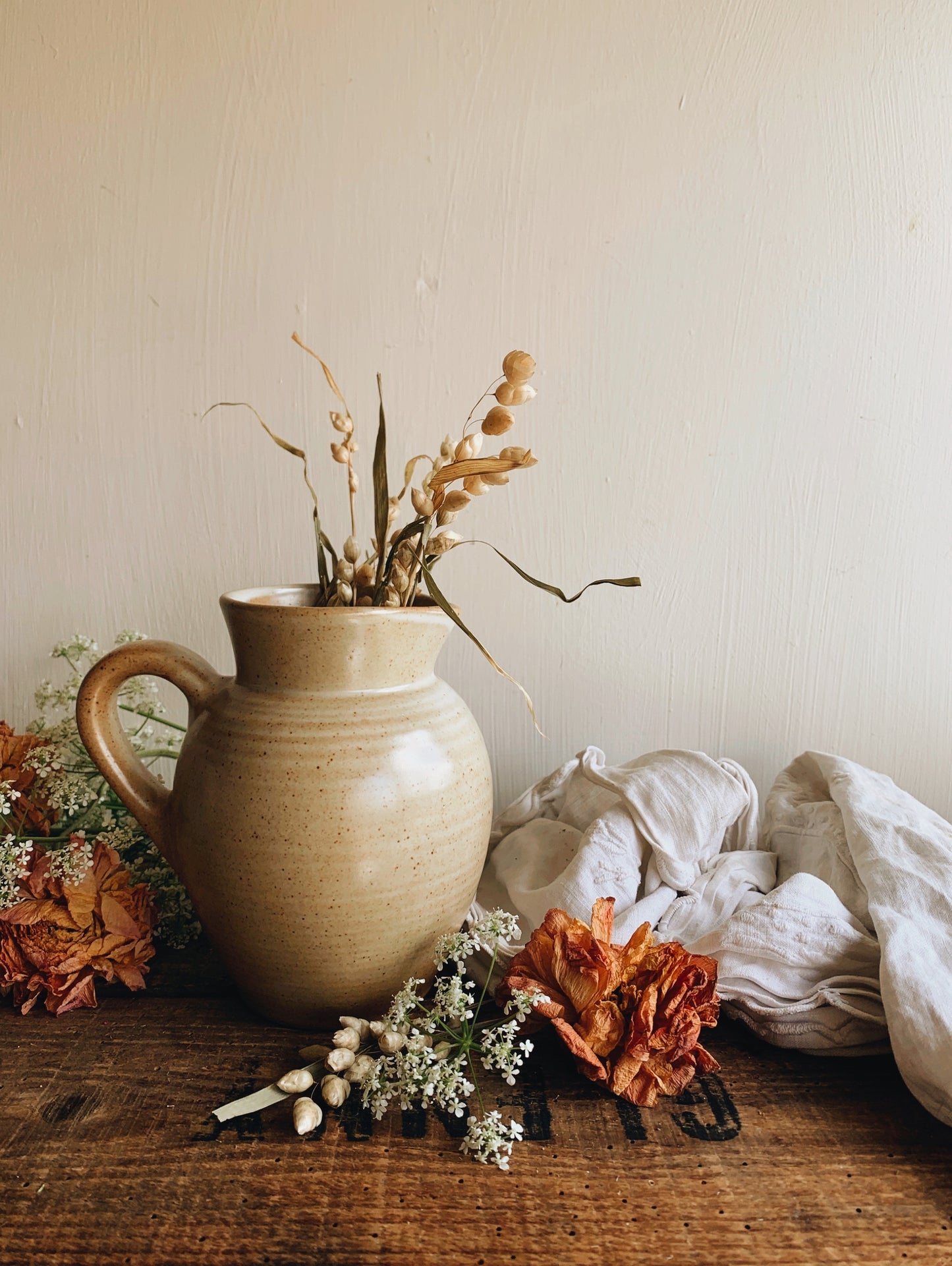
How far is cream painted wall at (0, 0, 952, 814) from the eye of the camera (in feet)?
2.74

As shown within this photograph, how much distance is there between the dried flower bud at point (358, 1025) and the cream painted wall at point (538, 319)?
0.36m

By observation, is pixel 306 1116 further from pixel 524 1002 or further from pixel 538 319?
pixel 538 319

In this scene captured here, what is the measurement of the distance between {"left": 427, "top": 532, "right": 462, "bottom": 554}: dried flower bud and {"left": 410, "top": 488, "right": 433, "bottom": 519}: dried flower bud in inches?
0.7

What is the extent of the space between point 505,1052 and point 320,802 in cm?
19

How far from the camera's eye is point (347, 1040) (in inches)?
23.1

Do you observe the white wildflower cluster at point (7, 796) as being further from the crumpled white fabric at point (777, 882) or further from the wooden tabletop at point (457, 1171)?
the crumpled white fabric at point (777, 882)

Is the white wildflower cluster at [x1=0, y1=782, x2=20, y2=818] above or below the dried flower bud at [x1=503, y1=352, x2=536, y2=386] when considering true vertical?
below

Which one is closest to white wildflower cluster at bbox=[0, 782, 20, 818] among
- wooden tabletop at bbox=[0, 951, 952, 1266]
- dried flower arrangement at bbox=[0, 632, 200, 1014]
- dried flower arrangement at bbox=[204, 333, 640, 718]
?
dried flower arrangement at bbox=[0, 632, 200, 1014]

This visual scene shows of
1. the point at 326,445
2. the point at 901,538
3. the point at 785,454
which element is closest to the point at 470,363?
the point at 326,445

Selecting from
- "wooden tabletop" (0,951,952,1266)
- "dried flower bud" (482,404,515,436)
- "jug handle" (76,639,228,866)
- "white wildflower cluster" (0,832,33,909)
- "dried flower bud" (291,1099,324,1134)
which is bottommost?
"wooden tabletop" (0,951,952,1266)

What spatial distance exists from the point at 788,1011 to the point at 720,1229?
0.18 meters

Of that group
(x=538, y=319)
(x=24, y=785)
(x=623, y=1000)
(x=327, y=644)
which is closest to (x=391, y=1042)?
(x=623, y=1000)

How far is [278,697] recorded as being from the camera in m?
0.62

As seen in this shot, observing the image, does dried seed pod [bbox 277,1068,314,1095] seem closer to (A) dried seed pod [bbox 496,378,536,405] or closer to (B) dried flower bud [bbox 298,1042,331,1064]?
(B) dried flower bud [bbox 298,1042,331,1064]
